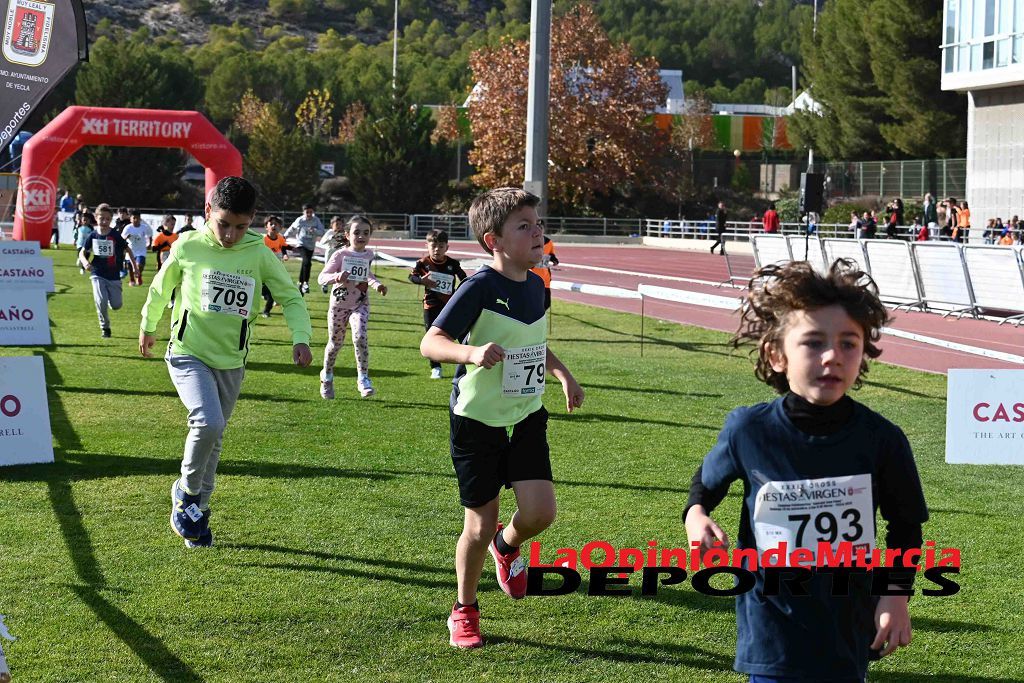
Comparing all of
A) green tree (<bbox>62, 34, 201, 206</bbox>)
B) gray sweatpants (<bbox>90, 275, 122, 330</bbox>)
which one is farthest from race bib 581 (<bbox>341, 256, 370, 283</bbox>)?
green tree (<bbox>62, 34, 201, 206</bbox>)

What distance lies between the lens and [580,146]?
7156cm

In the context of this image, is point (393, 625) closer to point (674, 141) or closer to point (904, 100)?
point (904, 100)

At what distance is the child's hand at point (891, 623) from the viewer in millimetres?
3145

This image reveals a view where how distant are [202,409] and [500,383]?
2202 millimetres

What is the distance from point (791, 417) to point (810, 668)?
0.60 metres

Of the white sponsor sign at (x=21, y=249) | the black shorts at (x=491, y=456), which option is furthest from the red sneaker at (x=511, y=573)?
the white sponsor sign at (x=21, y=249)

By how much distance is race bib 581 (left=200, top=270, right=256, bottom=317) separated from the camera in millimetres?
6969

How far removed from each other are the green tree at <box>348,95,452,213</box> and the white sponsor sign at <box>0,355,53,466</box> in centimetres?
6214

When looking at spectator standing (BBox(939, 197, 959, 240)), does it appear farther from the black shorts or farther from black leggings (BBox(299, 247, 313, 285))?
the black shorts

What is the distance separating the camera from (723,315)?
23938 mm

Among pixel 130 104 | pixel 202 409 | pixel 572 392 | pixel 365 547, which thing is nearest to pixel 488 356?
pixel 572 392

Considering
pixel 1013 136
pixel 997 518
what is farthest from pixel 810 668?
pixel 1013 136

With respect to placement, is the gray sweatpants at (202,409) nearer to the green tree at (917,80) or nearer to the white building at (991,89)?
the white building at (991,89)

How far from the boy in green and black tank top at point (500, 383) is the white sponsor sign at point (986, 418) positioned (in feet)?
13.3
